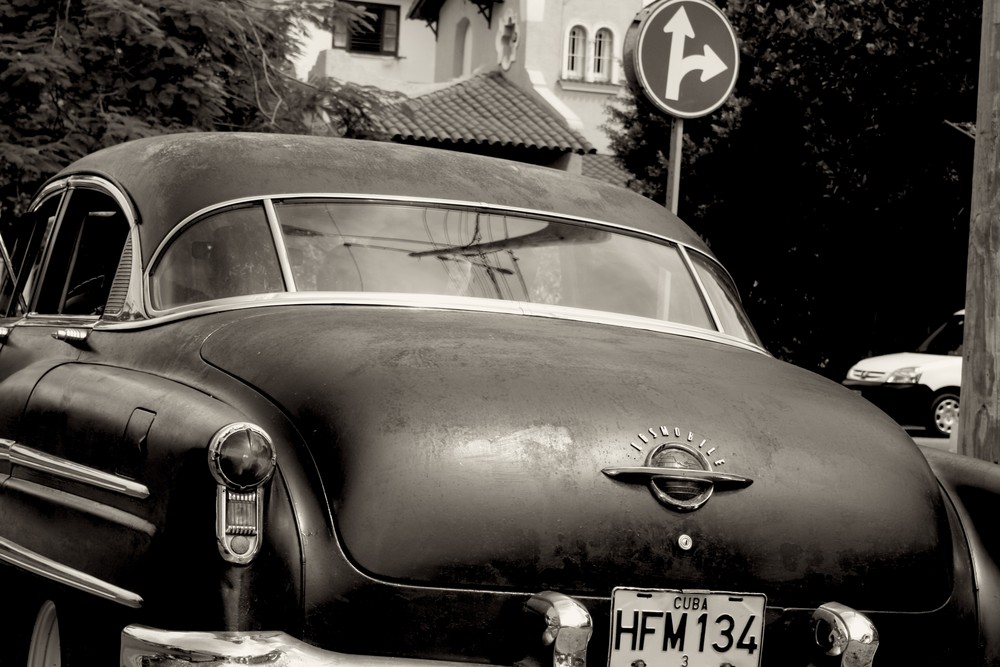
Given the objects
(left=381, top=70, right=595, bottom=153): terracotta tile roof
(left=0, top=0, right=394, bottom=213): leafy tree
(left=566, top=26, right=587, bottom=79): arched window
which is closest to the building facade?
(left=566, top=26, right=587, bottom=79): arched window

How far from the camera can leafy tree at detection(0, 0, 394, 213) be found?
1199 centimetres

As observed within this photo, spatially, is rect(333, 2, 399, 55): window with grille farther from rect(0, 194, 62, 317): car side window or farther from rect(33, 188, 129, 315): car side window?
rect(33, 188, 129, 315): car side window

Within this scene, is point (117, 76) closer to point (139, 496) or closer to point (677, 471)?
point (139, 496)

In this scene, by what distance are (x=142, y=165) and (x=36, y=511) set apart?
3.95 ft

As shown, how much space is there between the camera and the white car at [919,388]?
1817 centimetres

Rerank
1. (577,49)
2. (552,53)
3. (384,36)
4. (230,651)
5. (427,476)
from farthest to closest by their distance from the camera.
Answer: (384,36) < (577,49) < (552,53) < (427,476) < (230,651)

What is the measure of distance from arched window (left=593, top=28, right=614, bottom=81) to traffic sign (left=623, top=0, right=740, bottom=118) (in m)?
28.5

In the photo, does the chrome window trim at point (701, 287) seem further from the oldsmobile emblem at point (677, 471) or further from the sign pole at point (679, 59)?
the sign pole at point (679, 59)

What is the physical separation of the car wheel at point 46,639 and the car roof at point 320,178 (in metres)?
1.00

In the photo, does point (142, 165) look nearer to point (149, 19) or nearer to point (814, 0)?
point (149, 19)

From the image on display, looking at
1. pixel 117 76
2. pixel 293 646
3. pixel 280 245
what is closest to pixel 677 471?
pixel 293 646

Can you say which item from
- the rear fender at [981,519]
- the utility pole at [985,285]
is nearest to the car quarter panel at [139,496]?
the rear fender at [981,519]

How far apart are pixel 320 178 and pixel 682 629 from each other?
69.3 inches

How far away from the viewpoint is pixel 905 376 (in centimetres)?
1833
